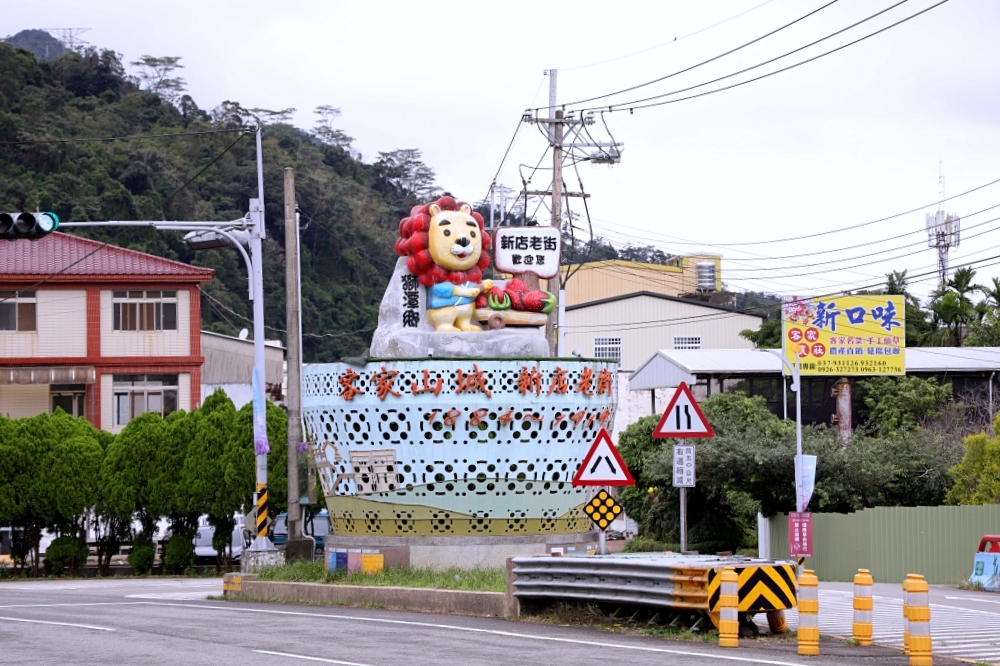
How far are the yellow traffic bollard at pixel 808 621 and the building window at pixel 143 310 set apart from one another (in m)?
39.2

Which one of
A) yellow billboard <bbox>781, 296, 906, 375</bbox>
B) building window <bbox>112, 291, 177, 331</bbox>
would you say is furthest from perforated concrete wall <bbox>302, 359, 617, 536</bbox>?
building window <bbox>112, 291, 177, 331</bbox>

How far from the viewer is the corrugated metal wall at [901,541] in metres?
30.9

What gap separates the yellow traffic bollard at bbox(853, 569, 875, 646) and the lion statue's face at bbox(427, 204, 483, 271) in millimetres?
11331

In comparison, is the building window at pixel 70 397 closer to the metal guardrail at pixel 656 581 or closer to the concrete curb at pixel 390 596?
the concrete curb at pixel 390 596

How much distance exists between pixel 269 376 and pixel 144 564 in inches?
1119

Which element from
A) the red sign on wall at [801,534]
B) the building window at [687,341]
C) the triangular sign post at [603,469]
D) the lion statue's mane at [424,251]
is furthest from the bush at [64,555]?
the building window at [687,341]

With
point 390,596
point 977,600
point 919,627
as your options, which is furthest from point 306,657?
point 977,600

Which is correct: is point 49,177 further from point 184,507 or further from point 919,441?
point 919,441

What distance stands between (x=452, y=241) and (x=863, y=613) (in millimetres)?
11613

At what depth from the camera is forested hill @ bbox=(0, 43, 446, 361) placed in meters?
67.1

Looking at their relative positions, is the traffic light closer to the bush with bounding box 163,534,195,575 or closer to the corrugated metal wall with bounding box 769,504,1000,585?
the bush with bounding box 163,534,195,575

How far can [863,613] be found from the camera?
14664 mm

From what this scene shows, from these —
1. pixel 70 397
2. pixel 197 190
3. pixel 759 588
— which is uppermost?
pixel 197 190

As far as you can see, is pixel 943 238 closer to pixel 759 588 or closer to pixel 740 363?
pixel 740 363
